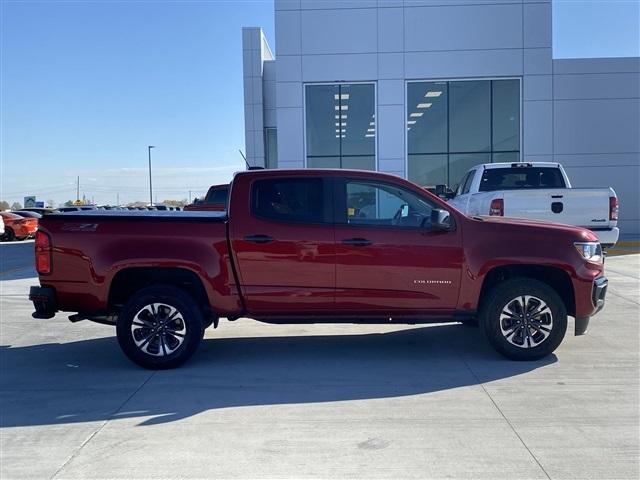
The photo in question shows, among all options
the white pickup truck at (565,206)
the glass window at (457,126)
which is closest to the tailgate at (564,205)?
the white pickup truck at (565,206)

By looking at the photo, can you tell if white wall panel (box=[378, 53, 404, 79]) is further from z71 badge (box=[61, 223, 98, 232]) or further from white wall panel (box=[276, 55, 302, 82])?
z71 badge (box=[61, 223, 98, 232])

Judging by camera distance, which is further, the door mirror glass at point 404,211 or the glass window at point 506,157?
the glass window at point 506,157

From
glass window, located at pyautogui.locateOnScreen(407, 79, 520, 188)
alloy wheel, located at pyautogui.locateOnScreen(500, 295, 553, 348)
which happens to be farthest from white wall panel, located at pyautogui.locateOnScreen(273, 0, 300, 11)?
alloy wheel, located at pyautogui.locateOnScreen(500, 295, 553, 348)

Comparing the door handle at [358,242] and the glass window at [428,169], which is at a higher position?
the glass window at [428,169]

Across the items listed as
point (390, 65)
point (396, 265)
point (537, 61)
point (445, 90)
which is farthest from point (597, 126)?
point (396, 265)

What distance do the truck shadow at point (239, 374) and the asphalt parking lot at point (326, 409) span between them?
0.02 metres

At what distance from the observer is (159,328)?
20.5ft

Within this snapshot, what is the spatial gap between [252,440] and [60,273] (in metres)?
3.08

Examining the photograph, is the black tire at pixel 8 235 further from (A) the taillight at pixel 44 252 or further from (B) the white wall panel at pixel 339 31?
(A) the taillight at pixel 44 252

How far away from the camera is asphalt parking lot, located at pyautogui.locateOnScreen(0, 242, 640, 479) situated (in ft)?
13.4

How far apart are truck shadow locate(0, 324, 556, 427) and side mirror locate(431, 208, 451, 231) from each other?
1478 millimetres

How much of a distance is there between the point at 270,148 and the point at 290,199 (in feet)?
74.3

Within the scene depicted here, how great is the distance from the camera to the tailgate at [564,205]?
986cm

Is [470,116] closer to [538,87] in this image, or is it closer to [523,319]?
[538,87]
